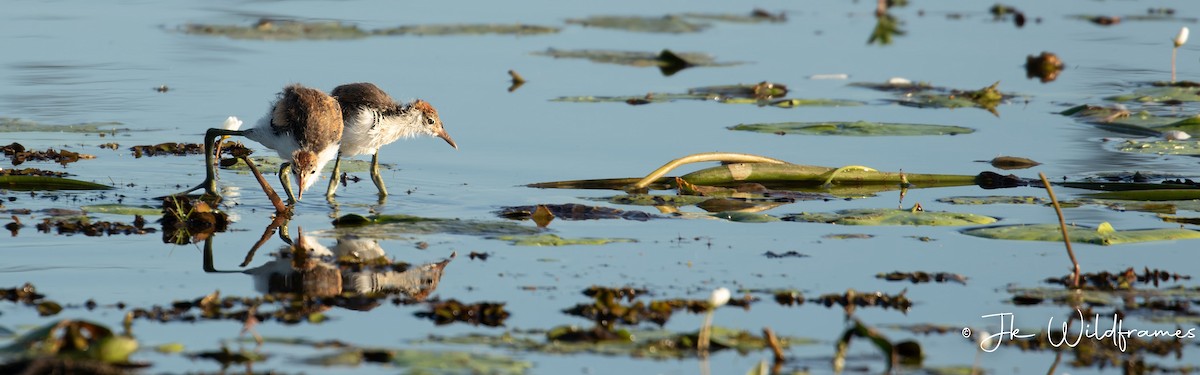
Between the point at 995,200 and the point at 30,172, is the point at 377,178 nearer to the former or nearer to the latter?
the point at 30,172

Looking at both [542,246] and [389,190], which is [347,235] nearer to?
[542,246]

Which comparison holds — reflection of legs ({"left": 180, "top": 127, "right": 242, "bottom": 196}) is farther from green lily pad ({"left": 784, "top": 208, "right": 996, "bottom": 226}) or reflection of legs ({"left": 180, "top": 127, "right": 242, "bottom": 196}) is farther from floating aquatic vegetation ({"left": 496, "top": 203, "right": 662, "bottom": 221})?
green lily pad ({"left": 784, "top": 208, "right": 996, "bottom": 226})

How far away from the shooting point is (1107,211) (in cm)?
902

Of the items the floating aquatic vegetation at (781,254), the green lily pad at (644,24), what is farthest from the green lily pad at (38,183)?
the green lily pad at (644,24)

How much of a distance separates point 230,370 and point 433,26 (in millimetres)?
14389

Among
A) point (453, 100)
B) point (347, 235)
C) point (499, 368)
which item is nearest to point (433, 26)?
point (453, 100)

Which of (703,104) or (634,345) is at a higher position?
(703,104)

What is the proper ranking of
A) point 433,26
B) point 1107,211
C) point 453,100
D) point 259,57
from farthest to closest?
point 433,26 → point 259,57 → point 453,100 → point 1107,211

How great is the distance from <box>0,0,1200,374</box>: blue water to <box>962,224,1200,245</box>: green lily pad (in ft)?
0.22

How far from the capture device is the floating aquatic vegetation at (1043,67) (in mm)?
17047

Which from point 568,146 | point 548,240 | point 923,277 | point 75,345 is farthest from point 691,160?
point 75,345

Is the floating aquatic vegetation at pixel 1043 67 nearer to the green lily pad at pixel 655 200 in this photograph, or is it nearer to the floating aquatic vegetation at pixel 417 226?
the green lily pad at pixel 655 200

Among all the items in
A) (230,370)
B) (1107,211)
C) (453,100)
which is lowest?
(230,370)

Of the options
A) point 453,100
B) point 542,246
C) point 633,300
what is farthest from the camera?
point 453,100
